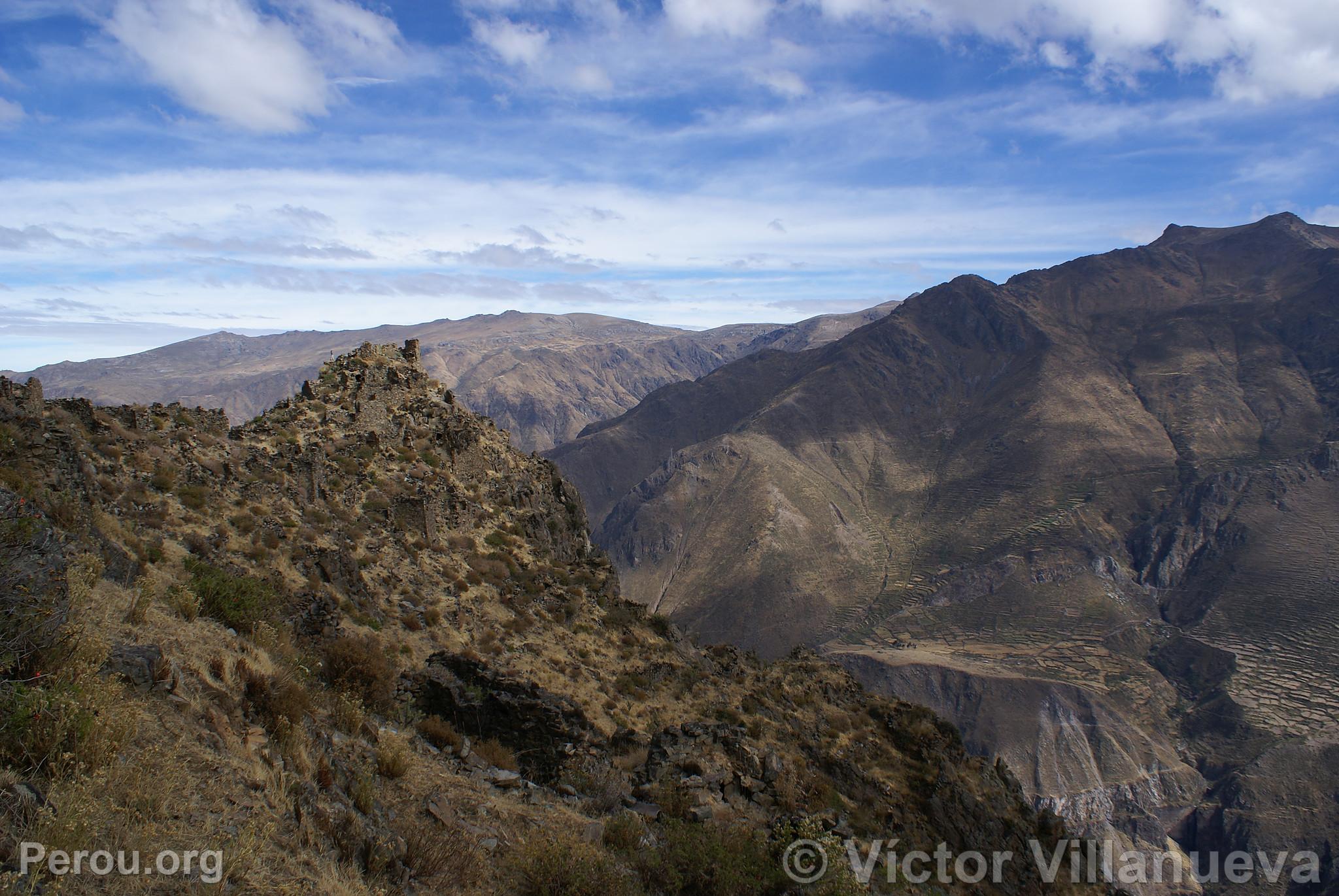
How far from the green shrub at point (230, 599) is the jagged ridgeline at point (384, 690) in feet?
0.18

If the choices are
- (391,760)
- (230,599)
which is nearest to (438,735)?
(391,760)

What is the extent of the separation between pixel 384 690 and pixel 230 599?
406 cm

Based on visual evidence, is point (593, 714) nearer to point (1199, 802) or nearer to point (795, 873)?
point (795, 873)

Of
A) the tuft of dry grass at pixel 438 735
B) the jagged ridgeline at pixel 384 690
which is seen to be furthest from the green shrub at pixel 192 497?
the tuft of dry grass at pixel 438 735

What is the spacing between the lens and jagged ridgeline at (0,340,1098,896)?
7281 mm

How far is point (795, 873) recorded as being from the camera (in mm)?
12305

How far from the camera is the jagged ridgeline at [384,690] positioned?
7281 millimetres

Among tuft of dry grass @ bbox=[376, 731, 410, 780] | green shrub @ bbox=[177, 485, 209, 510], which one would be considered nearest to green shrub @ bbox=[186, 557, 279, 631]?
tuft of dry grass @ bbox=[376, 731, 410, 780]

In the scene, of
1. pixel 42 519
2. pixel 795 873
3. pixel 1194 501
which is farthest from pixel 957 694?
pixel 42 519

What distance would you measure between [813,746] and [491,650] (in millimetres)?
Result: 10645

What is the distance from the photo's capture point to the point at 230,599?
12.5m

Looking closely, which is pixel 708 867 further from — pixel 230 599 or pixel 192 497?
pixel 192 497

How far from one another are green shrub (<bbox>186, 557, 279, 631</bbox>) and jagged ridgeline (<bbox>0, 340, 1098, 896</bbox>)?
0.18 feet

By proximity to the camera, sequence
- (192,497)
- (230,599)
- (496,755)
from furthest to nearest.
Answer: (192,497) < (496,755) < (230,599)
